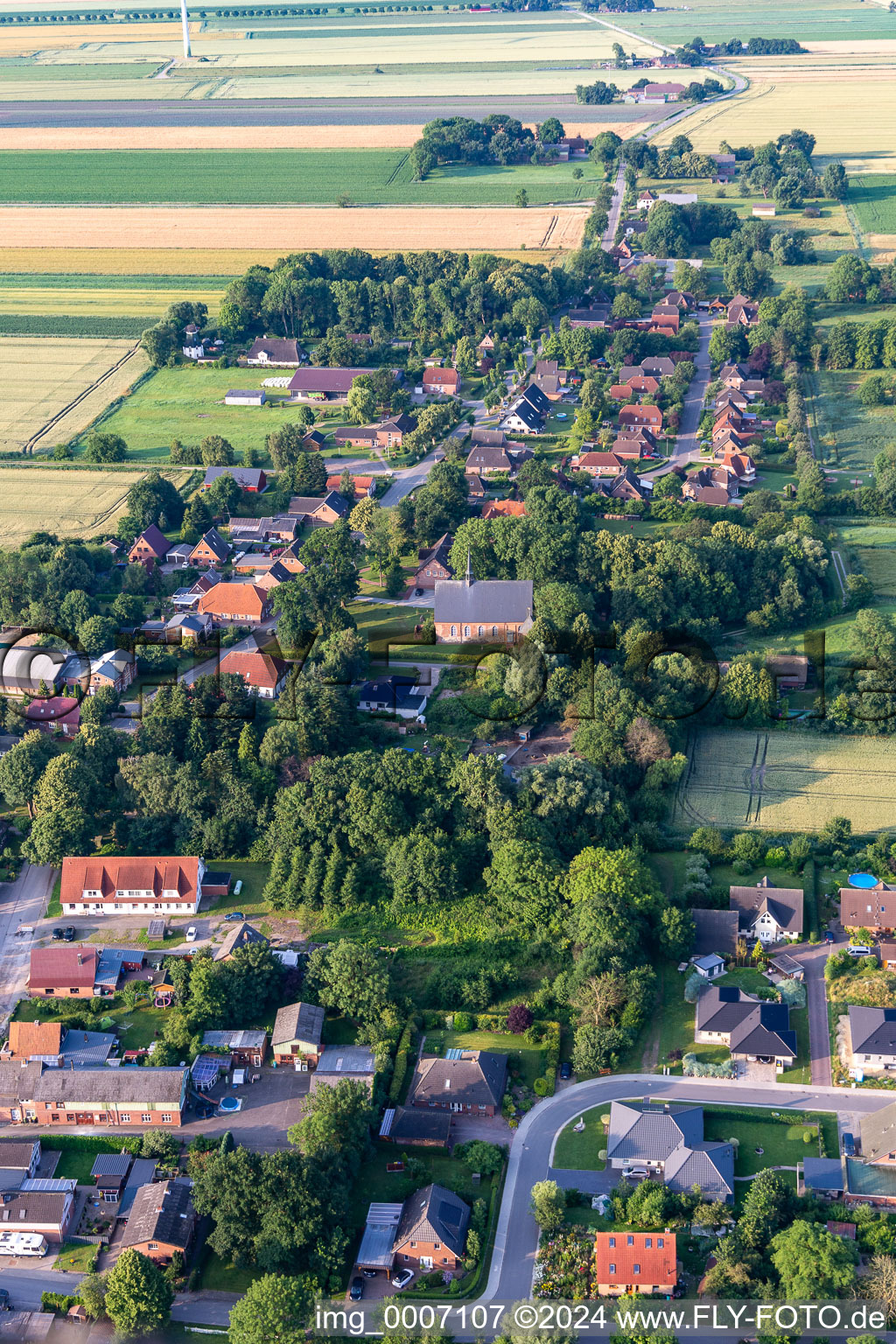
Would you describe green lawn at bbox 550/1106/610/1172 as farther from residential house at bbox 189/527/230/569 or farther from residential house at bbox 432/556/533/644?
residential house at bbox 189/527/230/569

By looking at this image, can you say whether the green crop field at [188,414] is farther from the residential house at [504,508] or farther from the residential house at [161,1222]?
the residential house at [161,1222]

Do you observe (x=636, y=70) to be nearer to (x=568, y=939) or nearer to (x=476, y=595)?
(x=476, y=595)

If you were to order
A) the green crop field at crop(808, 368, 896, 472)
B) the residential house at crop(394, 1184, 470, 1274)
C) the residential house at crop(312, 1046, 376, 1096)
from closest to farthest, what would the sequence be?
the residential house at crop(394, 1184, 470, 1274), the residential house at crop(312, 1046, 376, 1096), the green crop field at crop(808, 368, 896, 472)

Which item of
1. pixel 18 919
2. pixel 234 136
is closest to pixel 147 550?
pixel 18 919

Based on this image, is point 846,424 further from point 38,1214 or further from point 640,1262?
point 38,1214

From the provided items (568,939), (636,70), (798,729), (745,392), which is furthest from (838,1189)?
(636,70)

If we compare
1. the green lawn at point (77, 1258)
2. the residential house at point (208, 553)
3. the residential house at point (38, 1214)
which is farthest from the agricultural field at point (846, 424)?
the green lawn at point (77, 1258)

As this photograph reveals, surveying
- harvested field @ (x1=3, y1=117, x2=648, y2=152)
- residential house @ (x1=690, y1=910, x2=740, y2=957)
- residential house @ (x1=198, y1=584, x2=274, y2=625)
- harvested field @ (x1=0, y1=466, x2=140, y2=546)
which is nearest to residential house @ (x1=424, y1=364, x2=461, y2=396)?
harvested field @ (x1=0, y1=466, x2=140, y2=546)
